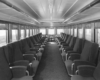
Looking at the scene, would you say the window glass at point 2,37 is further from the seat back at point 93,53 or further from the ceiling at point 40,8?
the seat back at point 93,53

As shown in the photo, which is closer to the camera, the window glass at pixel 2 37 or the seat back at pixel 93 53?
the seat back at pixel 93 53

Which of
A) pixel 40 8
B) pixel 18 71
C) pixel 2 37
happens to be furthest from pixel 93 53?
pixel 40 8

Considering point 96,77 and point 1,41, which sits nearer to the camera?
point 96,77

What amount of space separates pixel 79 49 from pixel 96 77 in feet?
6.53

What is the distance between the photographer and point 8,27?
3.56 m

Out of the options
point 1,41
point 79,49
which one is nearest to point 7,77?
point 1,41

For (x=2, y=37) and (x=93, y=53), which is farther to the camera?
(x=2, y=37)

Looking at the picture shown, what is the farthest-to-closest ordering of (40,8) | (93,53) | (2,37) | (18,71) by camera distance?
Answer: 1. (40,8)
2. (2,37)
3. (93,53)
4. (18,71)

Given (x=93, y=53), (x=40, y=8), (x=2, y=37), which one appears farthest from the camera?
(x=40, y=8)

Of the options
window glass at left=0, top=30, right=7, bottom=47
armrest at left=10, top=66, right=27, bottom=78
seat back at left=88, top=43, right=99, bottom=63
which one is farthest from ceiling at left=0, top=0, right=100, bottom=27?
armrest at left=10, top=66, right=27, bottom=78

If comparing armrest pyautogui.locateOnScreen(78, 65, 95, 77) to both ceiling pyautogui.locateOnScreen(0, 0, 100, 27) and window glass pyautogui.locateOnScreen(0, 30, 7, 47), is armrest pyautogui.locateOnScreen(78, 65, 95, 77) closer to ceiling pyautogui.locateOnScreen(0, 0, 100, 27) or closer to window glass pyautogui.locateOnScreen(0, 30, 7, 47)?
ceiling pyautogui.locateOnScreen(0, 0, 100, 27)

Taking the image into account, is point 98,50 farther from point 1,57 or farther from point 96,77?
point 1,57

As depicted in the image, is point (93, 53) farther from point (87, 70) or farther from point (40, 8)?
point (40, 8)

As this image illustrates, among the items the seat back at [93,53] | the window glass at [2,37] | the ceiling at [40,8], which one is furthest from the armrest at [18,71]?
the seat back at [93,53]
